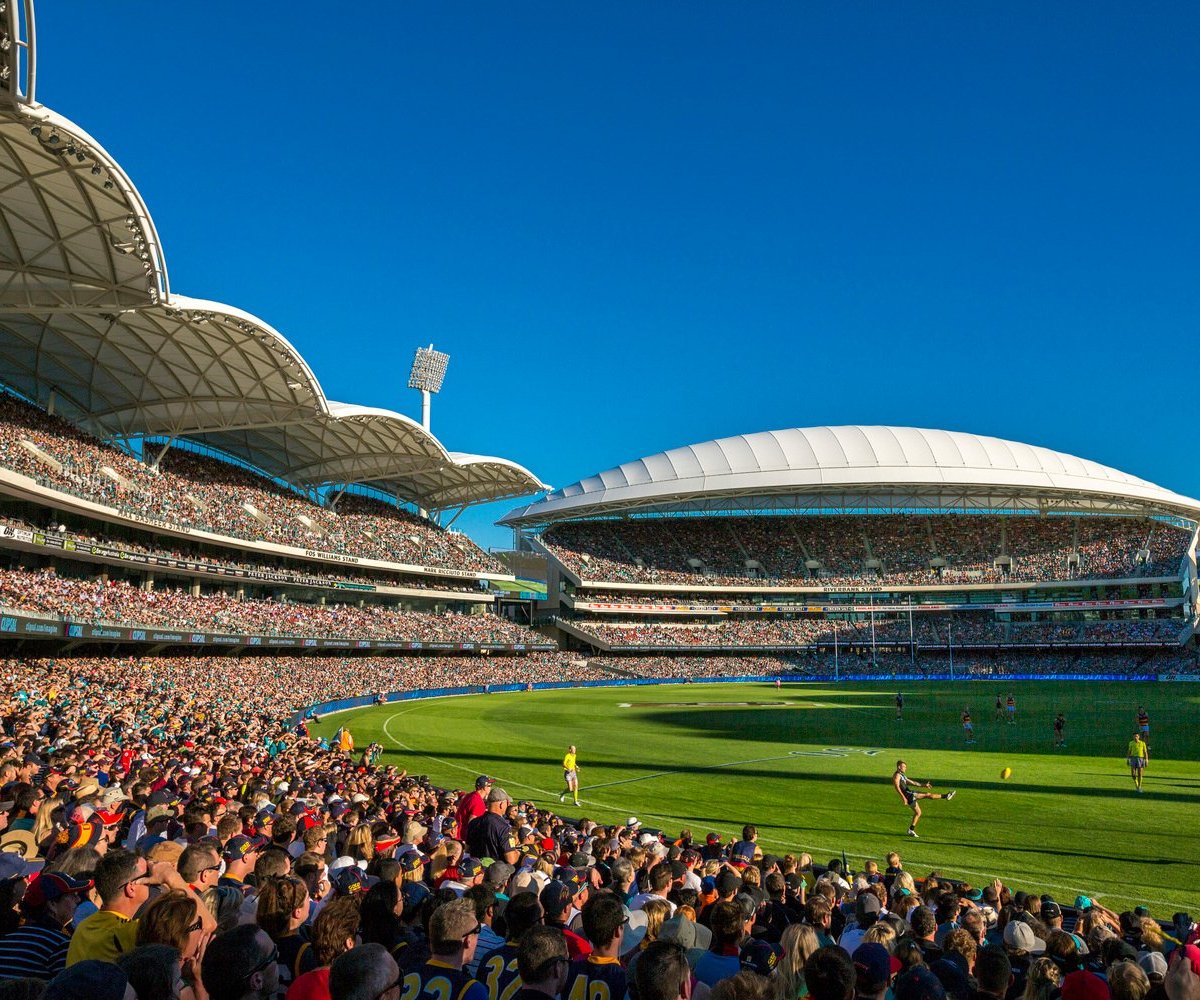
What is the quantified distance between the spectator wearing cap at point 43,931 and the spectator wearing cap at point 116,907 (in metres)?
0.20

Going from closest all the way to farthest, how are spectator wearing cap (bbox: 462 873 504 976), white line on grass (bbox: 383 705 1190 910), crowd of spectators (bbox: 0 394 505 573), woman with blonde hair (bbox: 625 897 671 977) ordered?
spectator wearing cap (bbox: 462 873 504 976) → woman with blonde hair (bbox: 625 897 671 977) → white line on grass (bbox: 383 705 1190 910) → crowd of spectators (bbox: 0 394 505 573)

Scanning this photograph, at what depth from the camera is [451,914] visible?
4242 mm

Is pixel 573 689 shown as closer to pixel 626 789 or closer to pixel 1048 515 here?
pixel 626 789

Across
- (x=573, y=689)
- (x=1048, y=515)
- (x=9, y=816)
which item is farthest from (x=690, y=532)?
(x=9, y=816)

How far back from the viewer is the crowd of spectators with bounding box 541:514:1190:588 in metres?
91.2

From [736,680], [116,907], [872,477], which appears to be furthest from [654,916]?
[872,477]

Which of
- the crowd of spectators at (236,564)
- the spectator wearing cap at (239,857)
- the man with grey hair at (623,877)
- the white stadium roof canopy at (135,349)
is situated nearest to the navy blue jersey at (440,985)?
the spectator wearing cap at (239,857)

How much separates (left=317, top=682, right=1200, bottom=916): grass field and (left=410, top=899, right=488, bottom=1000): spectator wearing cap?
42.1ft

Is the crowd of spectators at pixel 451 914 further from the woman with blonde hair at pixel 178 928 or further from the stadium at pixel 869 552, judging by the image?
the stadium at pixel 869 552

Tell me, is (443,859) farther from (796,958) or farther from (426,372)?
(426,372)

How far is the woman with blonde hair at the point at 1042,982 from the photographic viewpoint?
5.25 metres

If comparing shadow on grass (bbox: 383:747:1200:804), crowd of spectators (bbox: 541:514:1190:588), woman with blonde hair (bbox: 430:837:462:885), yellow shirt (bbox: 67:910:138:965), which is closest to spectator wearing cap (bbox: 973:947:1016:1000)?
woman with blonde hair (bbox: 430:837:462:885)

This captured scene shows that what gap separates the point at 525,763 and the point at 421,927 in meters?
24.4

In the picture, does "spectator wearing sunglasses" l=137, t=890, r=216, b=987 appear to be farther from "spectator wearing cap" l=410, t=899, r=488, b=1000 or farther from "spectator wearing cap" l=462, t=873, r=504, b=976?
"spectator wearing cap" l=462, t=873, r=504, b=976
